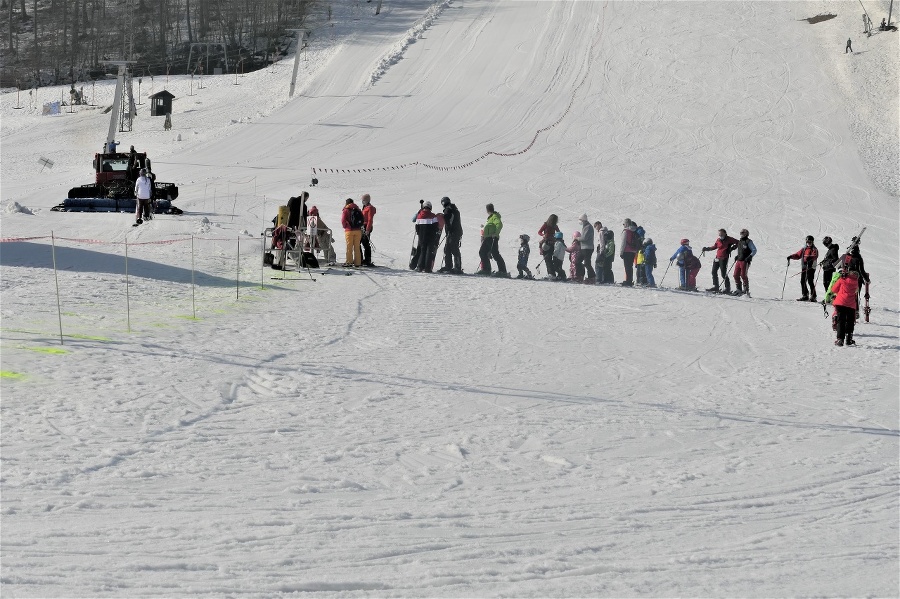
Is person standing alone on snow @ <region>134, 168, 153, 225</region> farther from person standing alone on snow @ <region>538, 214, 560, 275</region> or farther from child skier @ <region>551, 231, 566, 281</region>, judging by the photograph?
child skier @ <region>551, 231, 566, 281</region>

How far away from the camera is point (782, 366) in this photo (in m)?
11.3

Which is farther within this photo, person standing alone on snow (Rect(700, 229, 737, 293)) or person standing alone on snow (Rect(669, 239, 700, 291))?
person standing alone on snow (Rect(669, 239, 700, 291))

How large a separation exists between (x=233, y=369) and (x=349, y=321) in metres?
3.09

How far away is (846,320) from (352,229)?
7750 mm

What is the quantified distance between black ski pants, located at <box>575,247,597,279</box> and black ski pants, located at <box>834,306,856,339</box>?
18.9ft

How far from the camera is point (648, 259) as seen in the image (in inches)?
701

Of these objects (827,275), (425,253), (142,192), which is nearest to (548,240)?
(425,253)

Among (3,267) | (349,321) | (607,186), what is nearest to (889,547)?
(349,321)

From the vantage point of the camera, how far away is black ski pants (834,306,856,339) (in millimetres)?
12703

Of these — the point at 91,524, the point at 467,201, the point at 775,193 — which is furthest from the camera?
the point at 775,193

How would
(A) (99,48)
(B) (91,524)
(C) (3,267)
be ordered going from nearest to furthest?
(B) (91,524) → (C) (3,267) → (A) (99,48)

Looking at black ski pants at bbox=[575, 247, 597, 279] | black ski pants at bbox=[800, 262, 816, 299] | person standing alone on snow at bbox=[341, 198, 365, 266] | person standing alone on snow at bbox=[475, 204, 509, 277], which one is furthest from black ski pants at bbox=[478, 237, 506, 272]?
black ski pants at bbox=[800, 262, 816, 299]

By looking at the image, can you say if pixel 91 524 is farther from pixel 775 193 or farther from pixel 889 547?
pixel 775 193

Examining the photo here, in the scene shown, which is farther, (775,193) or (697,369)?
(775,193)
